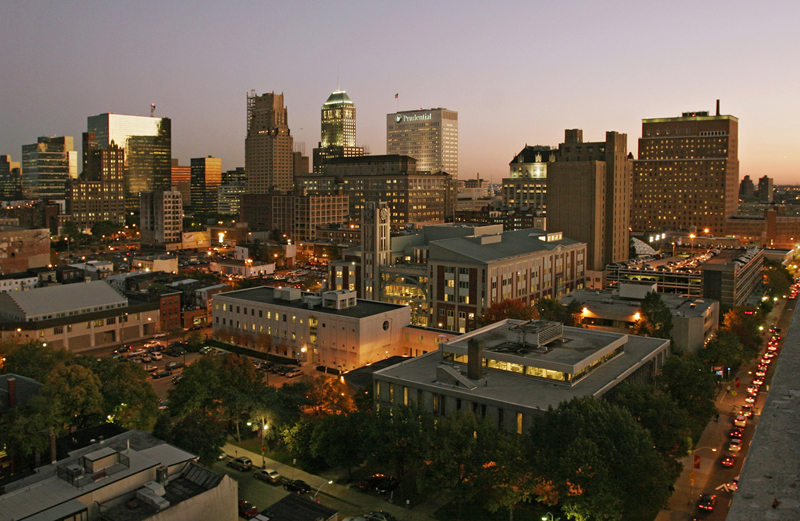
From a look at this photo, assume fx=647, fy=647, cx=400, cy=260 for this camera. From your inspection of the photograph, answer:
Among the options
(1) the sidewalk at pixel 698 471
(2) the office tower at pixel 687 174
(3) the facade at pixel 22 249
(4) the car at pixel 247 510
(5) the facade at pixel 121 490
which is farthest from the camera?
(2) the office tower at pixel 687 174

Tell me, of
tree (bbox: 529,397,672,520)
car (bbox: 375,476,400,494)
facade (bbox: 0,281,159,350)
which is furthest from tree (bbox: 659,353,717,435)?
facade (bbox: 0,281,159,350)

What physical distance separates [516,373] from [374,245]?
143 ft

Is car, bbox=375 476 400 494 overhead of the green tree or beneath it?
beneath

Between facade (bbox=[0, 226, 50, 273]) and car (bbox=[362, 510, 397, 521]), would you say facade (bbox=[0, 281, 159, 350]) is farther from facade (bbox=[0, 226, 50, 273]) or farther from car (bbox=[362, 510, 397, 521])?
car (bbox=[362, 510, 397, 521])

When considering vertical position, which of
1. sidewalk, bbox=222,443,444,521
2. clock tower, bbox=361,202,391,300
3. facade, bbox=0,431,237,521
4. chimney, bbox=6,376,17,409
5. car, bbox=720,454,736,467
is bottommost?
sidewalk, bbox=222,443,444,521

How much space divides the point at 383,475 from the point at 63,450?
1854 cm

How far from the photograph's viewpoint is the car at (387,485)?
37.5 metres

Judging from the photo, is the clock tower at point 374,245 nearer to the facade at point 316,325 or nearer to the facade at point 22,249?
the facade at point 316,325

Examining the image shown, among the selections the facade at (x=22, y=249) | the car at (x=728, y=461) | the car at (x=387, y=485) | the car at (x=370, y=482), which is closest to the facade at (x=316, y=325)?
the car at (x=370, y=482)

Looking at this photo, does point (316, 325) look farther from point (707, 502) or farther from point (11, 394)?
point (707, 502)

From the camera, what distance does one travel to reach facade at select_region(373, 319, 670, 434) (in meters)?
39.8

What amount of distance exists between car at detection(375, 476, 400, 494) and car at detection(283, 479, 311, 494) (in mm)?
4082

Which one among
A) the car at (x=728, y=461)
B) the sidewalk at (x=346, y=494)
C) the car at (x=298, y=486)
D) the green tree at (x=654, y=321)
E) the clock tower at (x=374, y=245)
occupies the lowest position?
the sidewalk at (x=346, y=494)

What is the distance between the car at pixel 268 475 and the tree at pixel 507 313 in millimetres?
32605
